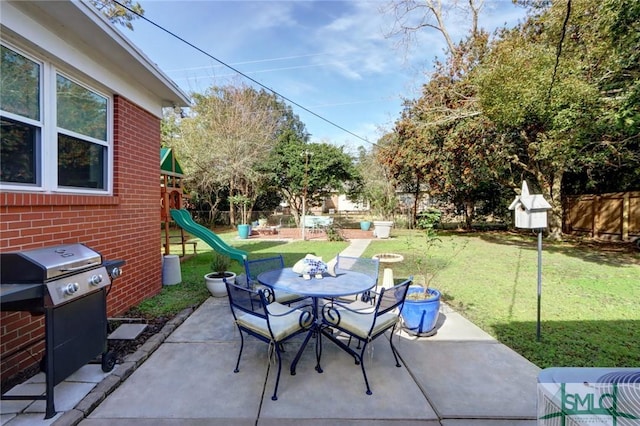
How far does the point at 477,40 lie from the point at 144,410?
14.1 metres

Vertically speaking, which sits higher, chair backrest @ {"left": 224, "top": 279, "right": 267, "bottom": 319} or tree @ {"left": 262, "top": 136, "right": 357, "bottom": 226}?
tree @ {"left": 262, "top": 136, "right": 357, "bottom": 226}

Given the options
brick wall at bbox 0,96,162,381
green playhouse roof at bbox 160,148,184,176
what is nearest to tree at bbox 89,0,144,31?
green playhouse roof at bbox 160,148,184,176

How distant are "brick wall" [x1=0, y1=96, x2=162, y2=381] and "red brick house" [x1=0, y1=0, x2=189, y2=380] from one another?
1 cm

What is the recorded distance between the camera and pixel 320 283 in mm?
3486

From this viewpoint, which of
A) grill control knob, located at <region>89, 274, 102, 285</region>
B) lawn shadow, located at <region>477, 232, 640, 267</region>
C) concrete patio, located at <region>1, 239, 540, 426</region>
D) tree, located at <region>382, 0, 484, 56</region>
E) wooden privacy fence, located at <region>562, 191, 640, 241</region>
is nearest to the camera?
concrete patio, located at <region>1, 239, 540, 426</region>

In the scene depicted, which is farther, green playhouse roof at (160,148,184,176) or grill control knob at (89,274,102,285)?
green playhouse roof at (160,148,184,176)

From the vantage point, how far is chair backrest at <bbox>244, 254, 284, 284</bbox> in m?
4.19

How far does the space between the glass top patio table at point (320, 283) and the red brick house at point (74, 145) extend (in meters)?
2.15

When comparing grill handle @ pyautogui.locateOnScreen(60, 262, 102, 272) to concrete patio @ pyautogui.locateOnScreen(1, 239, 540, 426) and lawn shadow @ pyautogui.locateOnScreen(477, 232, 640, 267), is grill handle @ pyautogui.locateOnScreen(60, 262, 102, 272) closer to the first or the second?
concrete patio @ pyautogui.locateOnScreen(1, 239, 540, 426)

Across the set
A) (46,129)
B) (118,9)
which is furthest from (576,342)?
(118,9)

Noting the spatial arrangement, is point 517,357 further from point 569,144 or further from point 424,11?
point 424,11

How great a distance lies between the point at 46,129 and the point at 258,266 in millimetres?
2726

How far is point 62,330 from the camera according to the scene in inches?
92.8

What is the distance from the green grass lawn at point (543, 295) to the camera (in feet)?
11.8
